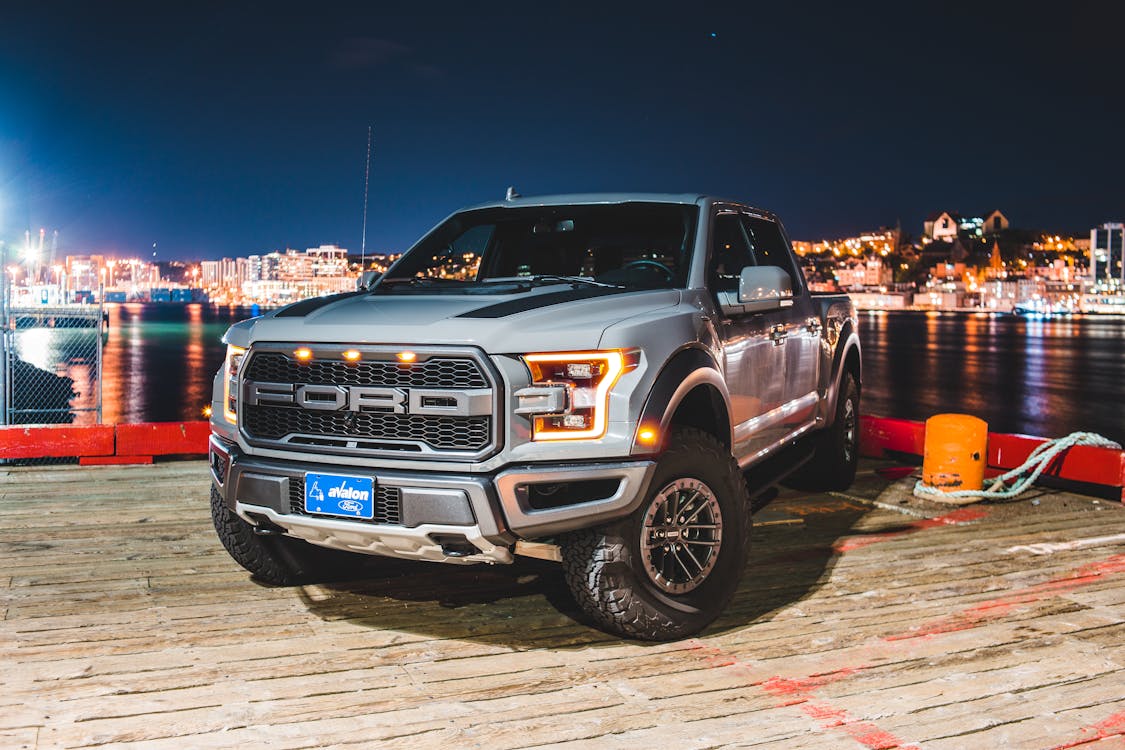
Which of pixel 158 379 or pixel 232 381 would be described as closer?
pixel 232 381

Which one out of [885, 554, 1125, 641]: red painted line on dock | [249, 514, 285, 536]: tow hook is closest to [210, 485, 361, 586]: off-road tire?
[249, 514, 285, 536]: tow hook

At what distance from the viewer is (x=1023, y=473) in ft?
26.3

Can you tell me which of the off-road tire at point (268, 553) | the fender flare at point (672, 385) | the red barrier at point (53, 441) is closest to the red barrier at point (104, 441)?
the red barrier at point (53, 441)

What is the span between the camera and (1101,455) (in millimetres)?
7543

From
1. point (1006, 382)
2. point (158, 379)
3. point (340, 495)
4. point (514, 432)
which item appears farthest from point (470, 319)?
point (1006, 382)

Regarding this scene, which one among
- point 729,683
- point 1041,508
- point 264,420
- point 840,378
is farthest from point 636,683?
point 1041,508

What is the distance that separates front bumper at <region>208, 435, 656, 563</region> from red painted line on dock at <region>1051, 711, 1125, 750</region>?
167cm

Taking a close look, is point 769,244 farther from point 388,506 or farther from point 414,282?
point 388,506

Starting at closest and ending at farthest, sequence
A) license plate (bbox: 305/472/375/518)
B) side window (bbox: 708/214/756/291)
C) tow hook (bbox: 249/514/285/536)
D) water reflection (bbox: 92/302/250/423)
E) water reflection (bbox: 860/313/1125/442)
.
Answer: license plate (bbox: 305/472/375/518) → tow hook (bbox: 249/514/285/536) → side window (bbox: 708/214/756/291) → water reflection (bbox: 860/313/1125/442) → water reflection (bbox: 92/302/250/423)

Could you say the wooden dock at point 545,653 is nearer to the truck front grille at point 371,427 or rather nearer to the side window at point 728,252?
the truck front grille at point 371,427

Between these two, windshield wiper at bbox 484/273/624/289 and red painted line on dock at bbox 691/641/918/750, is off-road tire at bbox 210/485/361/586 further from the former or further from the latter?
red painted line on dock at bbox 691/641/918/750

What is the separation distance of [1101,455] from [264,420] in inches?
243

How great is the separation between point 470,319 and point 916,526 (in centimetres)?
392

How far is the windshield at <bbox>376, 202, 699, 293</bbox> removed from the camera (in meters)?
5.01
